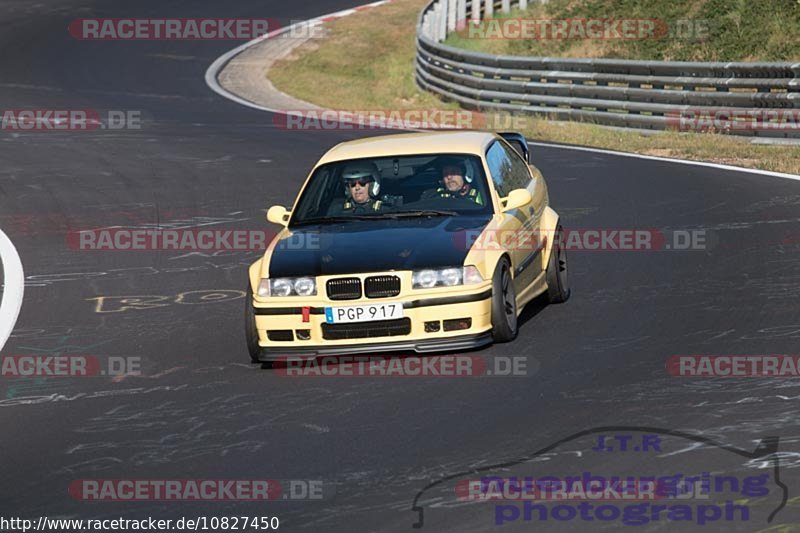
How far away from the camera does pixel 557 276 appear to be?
1157 centimetres

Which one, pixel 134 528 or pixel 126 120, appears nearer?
pixel 134 528

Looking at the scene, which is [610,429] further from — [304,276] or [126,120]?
[126,120]

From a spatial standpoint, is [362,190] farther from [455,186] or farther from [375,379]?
[375,379]

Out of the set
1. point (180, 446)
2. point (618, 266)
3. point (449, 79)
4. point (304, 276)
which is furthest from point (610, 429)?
point (449, 79)

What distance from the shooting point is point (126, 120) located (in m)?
27.5

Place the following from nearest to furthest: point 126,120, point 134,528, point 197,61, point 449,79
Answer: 1. point 134,528
2. point 126,120
3. point 449,79
4. point 197,61

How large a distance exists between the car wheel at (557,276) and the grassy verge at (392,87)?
7.38 meters

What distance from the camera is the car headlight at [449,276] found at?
394 inches

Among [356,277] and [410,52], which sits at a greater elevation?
[410,52]

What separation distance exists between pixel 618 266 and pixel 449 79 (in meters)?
17.7

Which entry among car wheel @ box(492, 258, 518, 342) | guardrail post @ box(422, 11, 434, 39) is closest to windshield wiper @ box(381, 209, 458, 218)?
car wheel @ box(492, 258, 518, 342)
